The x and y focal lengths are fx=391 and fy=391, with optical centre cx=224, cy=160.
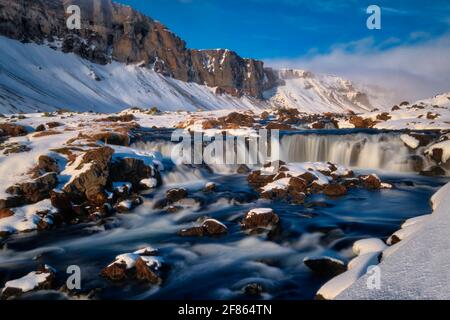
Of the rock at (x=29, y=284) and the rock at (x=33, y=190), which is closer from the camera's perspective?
the rock at (x=29, y=284)

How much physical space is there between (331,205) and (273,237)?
15.2 ft

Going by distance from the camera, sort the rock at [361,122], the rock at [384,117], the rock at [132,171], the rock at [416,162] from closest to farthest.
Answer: the rock at [132,171]
the rock at [416,162]
the rock at [361,122]
the rock at [384,117]

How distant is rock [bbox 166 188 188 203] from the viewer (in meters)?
17.3

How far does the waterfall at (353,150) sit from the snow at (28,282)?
19.4 m

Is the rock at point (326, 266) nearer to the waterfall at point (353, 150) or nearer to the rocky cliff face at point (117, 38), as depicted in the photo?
the waterfall at point (353, 150)

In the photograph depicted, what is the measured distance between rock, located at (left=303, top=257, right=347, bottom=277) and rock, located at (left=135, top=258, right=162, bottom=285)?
383 cm

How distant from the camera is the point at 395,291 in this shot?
5.71 metres

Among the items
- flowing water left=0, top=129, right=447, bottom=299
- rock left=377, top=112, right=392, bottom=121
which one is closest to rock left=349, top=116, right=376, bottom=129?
rock left=377, top=112, right=392, bottom=121

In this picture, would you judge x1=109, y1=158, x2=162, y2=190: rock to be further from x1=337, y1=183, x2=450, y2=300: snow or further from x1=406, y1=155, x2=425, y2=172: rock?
x1=406, y1=155, x2=425, y2=172: rock

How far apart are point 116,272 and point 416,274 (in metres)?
6.71

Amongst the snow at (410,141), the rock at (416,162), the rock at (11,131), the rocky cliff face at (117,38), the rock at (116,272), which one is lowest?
the rock at (116,272)

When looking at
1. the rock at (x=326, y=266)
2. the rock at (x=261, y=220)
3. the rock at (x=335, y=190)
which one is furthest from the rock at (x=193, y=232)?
the rock at (x=335, y=190)

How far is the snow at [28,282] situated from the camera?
916cm

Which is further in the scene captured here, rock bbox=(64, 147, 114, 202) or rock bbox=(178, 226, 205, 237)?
rock bbox=(64, 147, 114, 202)
